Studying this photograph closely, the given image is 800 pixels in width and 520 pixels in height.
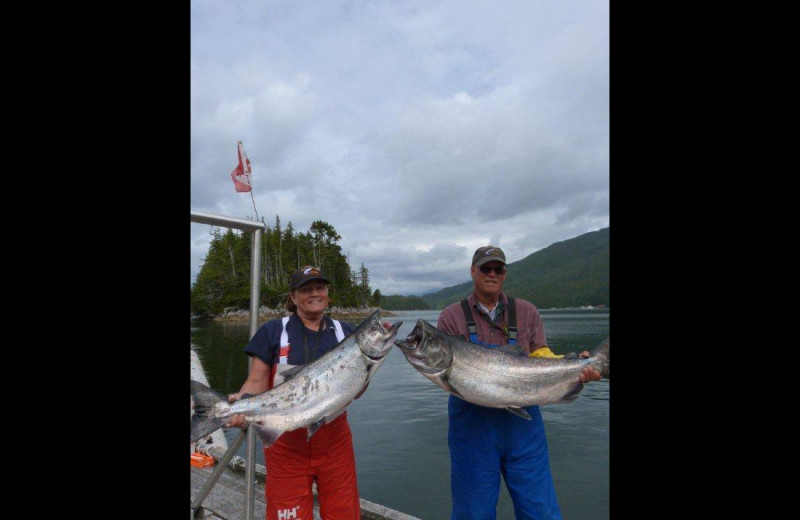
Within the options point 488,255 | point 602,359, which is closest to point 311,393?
point 488,255

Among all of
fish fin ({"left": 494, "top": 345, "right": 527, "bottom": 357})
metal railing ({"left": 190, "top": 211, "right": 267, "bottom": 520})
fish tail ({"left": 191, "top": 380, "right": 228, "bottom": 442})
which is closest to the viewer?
fish tail ({"left": 191, "top": 380, "right": 228, "bottom": 442})

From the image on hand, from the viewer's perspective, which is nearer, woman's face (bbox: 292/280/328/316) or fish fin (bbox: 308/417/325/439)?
fish fin (bbox: 308/417/325/439)

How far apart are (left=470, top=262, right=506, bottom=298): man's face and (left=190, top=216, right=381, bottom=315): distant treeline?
228 feet

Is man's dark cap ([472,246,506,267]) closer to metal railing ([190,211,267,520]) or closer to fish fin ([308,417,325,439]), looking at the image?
fish fin ([308,417,325,439])

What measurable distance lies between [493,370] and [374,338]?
998mm

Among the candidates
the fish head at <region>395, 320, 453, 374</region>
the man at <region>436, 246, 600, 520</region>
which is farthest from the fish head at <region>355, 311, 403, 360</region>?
the man at <region>436, 246, 600, 520</region>

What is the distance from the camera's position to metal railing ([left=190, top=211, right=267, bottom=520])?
3.74m

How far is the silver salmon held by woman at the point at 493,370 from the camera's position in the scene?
3.38 meters

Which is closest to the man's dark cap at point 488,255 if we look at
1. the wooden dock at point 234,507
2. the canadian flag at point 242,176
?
the canadian flag at point 242,176

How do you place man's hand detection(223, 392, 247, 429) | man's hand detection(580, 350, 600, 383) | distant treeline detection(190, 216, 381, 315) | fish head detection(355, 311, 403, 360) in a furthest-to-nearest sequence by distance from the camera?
distant treeline detection(190, 216, 381, 315), man's hand detection(580, 350, 600, 383), fish head detection(355, 311, 403, 360), man's hand detection(223, 392, 247, 429)
